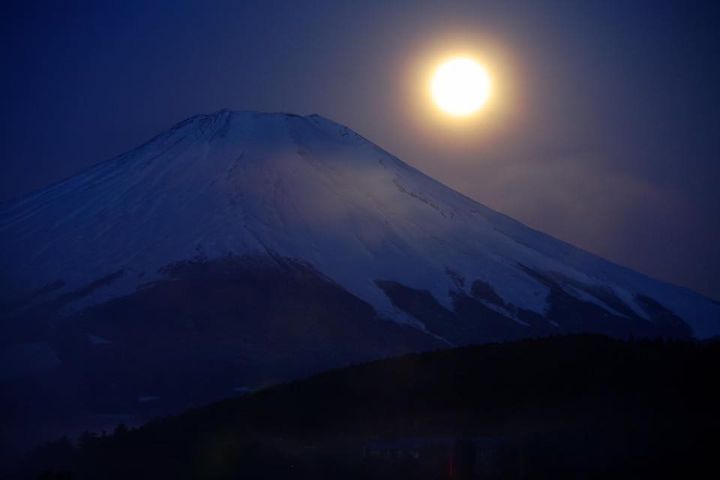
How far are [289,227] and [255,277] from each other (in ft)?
31.8

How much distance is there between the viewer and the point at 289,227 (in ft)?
257

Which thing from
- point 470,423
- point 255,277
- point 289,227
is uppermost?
point 470,423

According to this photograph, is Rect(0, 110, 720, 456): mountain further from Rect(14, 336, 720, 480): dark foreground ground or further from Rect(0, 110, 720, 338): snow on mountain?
Rect(14, 336, 720, 480): dark foreground ground

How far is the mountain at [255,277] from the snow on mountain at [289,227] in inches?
8.1

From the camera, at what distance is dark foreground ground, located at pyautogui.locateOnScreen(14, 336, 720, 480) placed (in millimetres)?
15141

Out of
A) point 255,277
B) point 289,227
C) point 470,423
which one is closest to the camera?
point 470,423

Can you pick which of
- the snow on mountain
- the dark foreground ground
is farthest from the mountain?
the dark foreground ground

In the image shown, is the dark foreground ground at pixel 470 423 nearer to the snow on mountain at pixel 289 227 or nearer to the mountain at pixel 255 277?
the mountain at pixel 255 277

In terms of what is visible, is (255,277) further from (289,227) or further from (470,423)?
(470,423)

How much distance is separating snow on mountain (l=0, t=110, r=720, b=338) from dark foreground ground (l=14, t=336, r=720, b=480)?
153 ft

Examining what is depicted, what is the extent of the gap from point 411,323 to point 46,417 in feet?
87.7

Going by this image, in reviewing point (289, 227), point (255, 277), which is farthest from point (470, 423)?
point (289, 227)

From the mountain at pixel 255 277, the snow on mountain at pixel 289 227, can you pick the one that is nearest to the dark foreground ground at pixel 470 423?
the mountain at pixel 255 277

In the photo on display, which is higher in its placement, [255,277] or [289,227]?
[289,227]
